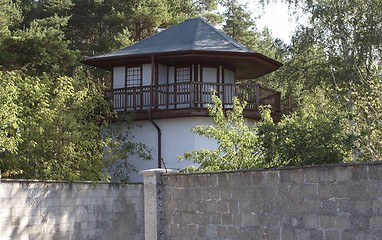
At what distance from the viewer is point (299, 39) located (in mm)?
27938

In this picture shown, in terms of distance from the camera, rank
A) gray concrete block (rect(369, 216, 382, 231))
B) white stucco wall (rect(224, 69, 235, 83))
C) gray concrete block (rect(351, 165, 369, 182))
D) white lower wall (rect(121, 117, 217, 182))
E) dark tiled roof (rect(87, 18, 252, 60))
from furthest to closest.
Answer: white stucco wall (rect(224, 69, 235, 83)) → dark tiled roof (rect(87, 18, 252, 60)) → white lower wall (rect(121, 117, 217, 182)) → gray concrete block (rect(351, 165, 369, 182)) → gray concrete block (rect(369, 216, 382, 231))

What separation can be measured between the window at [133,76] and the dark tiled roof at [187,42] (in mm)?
689

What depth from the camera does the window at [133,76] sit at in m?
25.8

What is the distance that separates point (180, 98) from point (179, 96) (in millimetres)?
75

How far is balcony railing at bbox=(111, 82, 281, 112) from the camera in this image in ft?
77.7

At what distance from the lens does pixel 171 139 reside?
23.8 metres

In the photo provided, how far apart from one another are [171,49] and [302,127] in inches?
439

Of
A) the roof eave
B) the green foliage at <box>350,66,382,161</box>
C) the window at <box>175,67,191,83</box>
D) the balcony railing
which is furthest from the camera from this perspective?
the window at <box>175,67,191,83</box>

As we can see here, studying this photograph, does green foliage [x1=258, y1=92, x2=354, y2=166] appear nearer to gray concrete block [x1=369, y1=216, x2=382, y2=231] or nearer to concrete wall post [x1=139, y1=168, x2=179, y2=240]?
concrete wall post [x1=139, y1=168, x2=179, y2=240]

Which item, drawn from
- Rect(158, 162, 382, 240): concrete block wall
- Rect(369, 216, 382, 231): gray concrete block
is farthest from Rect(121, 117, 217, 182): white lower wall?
Rect(369, 216, 382, 231): gray concrete block

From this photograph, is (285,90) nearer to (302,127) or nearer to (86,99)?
(86,99)

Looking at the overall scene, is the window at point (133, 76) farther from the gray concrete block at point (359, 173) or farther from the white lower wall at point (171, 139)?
the gray concrete block at point (359, 173)

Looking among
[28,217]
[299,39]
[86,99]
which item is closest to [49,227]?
[28,217]

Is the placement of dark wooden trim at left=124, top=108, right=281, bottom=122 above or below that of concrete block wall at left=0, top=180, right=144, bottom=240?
above
